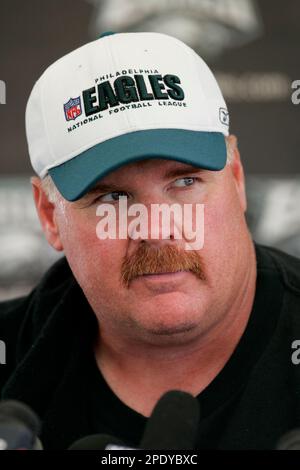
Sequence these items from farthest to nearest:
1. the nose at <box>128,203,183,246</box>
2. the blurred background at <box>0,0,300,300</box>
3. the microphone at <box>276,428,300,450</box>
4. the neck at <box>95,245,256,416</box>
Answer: the blurred background at <box>0,0,300,300</box> → the neck at <box>95,245,256,416</box> → the nose at <box>128,203,183,246</box> → the microphone at <box>276,428,300,450</box>

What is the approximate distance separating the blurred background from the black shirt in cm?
63

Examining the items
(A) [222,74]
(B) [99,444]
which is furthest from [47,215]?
(A) [222,74]

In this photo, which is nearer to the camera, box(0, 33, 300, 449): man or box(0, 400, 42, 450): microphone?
box(0, 400, 42, 450): microphone

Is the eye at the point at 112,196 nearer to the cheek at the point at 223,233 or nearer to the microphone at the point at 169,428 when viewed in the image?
the cheek at the point at 223,233

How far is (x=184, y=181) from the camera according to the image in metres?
0.76

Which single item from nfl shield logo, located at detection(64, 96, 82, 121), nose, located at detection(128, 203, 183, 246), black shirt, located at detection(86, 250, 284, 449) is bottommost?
black shirt, located at detection(86, 250, 284, 449)

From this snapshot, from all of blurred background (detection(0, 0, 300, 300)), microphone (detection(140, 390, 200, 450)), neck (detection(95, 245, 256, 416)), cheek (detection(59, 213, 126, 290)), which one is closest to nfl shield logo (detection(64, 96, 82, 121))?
cheek (detection(59, 213, 126, 290))

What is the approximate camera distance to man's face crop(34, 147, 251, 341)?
28.7 inches

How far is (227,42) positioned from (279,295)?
79cm

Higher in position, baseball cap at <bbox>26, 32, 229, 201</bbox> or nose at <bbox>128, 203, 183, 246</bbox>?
baseball cap at <bbox>26, 32, 229, 201</bbox>

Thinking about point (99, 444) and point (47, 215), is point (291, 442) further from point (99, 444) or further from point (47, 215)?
point (47, 215)

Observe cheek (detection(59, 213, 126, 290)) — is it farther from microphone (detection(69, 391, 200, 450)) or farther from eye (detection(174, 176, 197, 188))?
microphone (detection(69, 391, 200, 450))

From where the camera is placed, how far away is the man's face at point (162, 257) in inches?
28.7

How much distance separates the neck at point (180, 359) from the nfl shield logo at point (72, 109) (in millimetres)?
245
